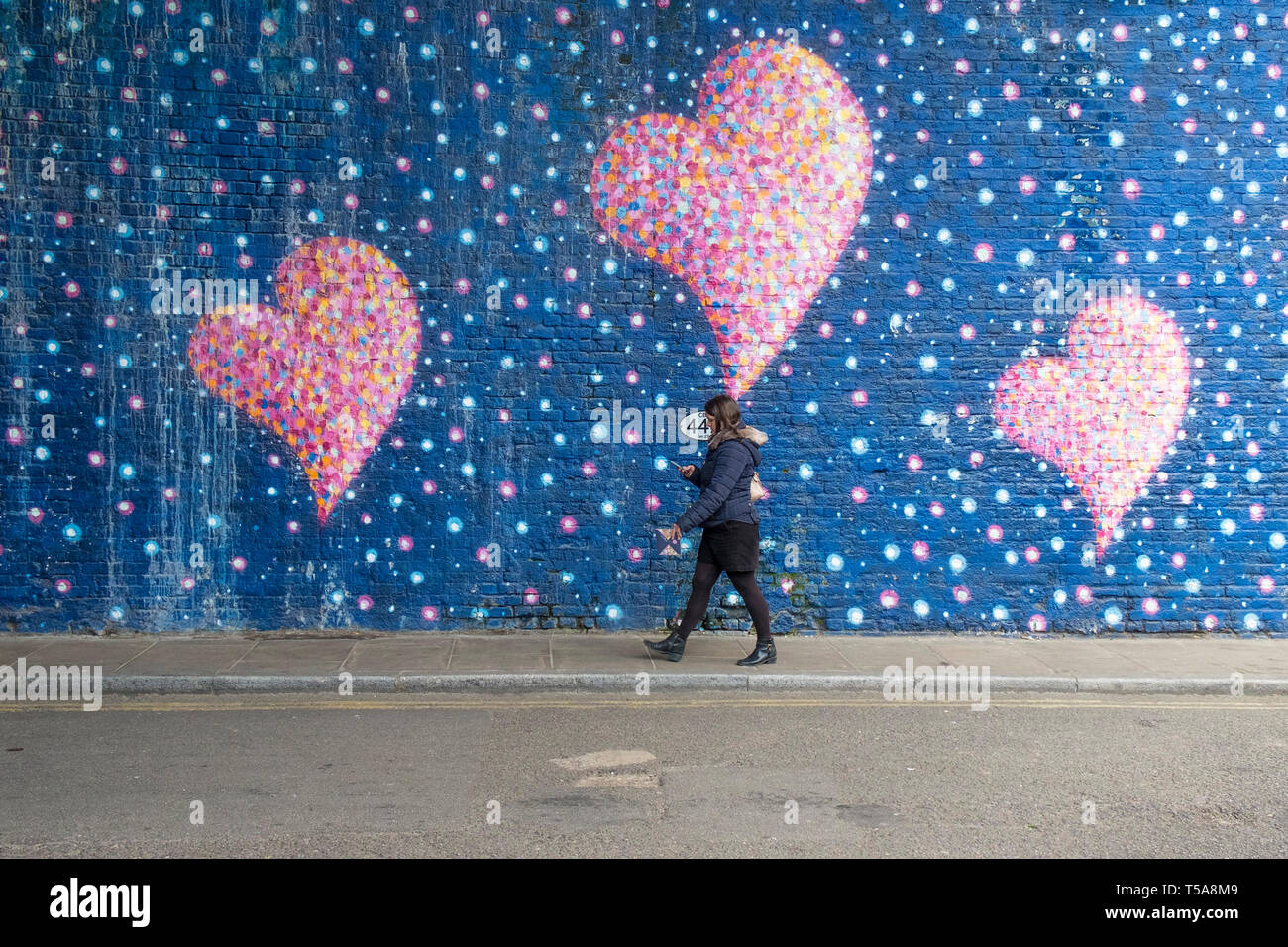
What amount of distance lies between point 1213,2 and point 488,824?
944 cm

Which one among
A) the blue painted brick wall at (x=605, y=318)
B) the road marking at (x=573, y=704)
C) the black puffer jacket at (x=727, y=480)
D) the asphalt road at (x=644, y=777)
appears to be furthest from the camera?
the blue painted brick wall at (x=605, y=318)

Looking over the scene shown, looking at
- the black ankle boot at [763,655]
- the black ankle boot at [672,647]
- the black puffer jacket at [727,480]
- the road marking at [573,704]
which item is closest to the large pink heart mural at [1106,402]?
the road marking at [573,704]

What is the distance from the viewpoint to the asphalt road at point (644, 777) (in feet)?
16.3

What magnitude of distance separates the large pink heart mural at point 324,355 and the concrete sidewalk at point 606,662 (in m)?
1.62

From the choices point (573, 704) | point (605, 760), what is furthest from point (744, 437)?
point (605, 760)

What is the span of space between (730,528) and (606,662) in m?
1.36

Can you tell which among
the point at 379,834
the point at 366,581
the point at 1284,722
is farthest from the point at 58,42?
the point at 1284,722

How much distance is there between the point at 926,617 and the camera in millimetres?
9867

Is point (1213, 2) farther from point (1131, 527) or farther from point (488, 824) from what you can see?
point (488, 824)

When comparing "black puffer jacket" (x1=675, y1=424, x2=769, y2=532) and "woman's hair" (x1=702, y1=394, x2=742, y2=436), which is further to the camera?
"woman's hair" (x1=702, y1=394, x2=742, y2=436)

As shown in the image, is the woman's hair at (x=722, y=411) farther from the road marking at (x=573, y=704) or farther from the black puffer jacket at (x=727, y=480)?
the road marking at (x=573, y=704)

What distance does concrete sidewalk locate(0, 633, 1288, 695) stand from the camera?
25.9ft

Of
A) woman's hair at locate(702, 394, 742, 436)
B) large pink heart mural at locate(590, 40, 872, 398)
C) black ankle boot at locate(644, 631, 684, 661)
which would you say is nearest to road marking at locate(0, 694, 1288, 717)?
black ankle boot at locate(644, 631, 684, 661)

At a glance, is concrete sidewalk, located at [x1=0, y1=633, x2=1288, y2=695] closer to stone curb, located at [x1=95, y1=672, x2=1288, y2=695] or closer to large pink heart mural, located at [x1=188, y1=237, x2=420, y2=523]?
stone curb, located at [x1=95, y1=672, x2=1288, y2=695]
